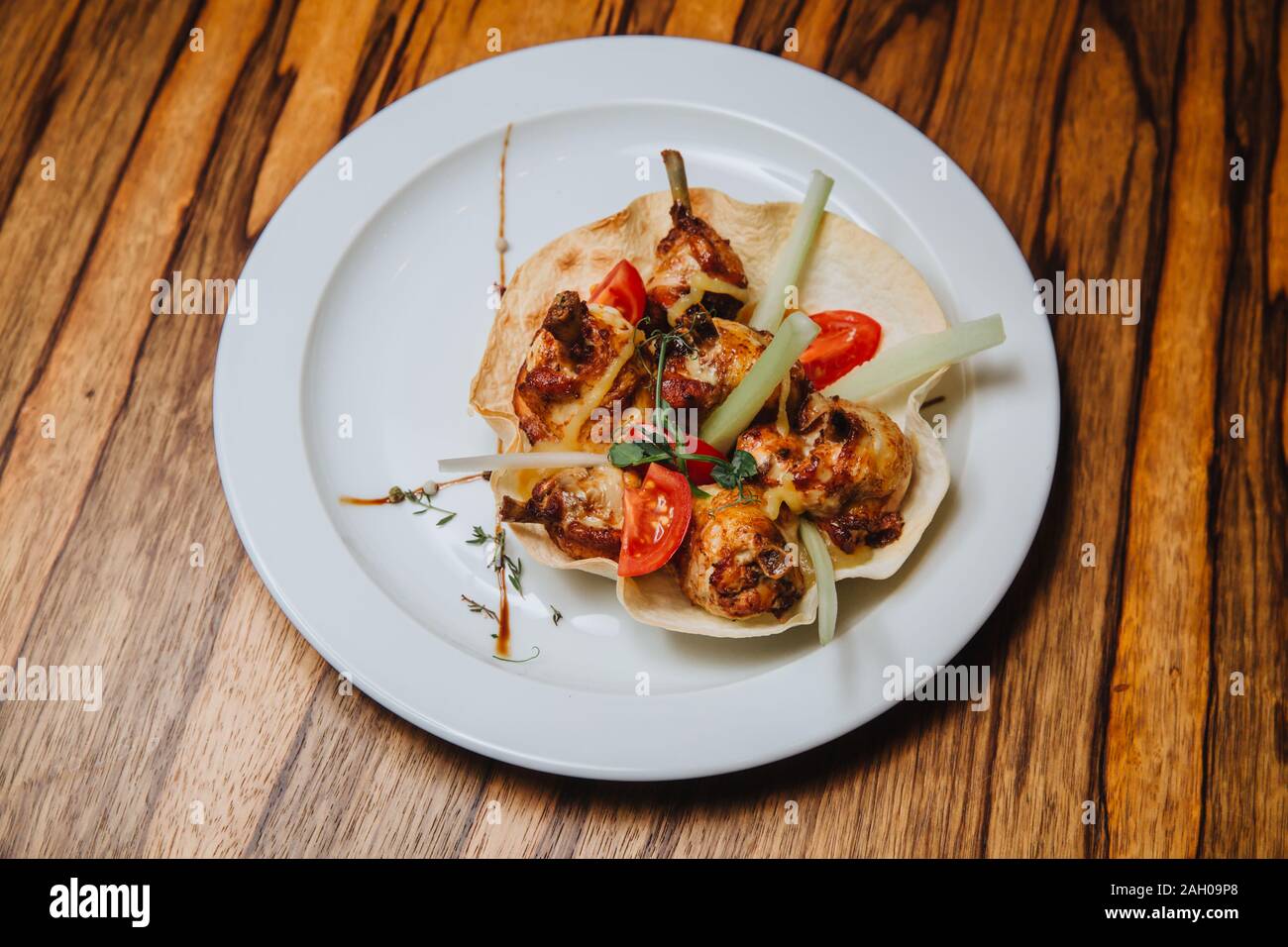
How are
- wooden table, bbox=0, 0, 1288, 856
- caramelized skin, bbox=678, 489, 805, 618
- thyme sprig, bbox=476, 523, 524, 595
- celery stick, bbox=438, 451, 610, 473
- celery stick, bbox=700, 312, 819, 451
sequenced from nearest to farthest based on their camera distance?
caramelized skin, bbox=678, 489, 805, 618, celery stick, bbox=700, 312, 819, 451, celery stick, bbox=438, 451, 610, 473, wooden table, bbox=0, 0, 1288, 856, thyme sprig, bbox=476, 523, 524, 595

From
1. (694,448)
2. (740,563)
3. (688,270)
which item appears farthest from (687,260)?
(740,563)

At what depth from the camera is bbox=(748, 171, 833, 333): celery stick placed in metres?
3.41

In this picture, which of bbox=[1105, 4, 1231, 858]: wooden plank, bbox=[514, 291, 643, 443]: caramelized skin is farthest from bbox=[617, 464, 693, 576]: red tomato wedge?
bbox=[1105, 4, 1231, 858]: wooden plank

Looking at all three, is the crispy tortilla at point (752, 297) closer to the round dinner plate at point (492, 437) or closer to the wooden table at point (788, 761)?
the round dinner plate at point (492, 437)

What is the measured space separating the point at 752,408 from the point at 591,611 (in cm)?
81

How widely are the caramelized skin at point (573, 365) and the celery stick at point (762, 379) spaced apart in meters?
0.29

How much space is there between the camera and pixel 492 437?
3.53 metres

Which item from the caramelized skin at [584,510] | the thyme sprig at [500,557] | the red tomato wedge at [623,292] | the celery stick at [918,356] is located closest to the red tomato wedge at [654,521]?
the caramelized skin at [584,510]

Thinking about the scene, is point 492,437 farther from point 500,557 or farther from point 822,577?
point 822,577

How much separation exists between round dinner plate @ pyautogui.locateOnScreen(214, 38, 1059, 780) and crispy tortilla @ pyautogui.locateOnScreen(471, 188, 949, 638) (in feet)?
0.51

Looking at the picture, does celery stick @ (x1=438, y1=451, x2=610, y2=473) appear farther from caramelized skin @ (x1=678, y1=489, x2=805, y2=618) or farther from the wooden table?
the wooden table

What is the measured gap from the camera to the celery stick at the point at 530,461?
3.07 metres

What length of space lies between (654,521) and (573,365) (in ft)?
1.67

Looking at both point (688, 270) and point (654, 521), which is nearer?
point (654, 521)
